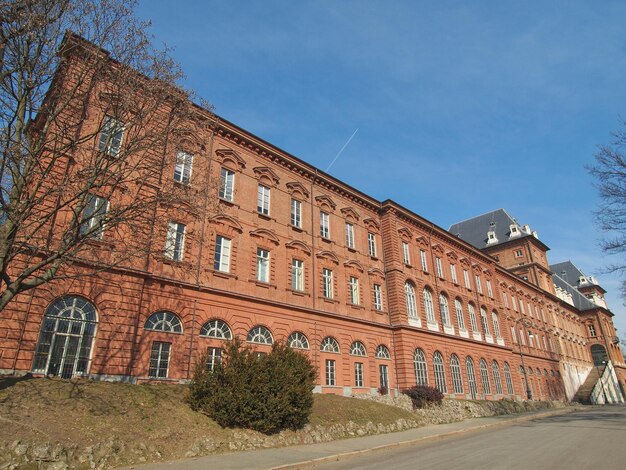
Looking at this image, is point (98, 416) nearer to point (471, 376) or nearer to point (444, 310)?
point (444, 310)

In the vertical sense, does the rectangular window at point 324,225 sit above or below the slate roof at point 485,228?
below

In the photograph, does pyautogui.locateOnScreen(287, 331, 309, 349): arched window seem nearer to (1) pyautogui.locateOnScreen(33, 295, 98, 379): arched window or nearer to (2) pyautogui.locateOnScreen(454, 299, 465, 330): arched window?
(1) pyautogui.locateOnScreen(33, 295, 98, 379): arched window

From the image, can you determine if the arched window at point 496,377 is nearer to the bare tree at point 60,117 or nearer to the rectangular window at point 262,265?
the rectangular window at point 262,265

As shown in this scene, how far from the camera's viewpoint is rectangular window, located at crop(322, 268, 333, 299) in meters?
26.5

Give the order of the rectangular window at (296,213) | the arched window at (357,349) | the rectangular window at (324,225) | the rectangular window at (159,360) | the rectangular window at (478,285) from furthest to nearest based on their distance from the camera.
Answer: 1. the rectangular window at (478,285)
2. the rectangular window at (324,225)
3. the rectangular window at (296,213)
4. the arched window at (357,349)
5. the rectangular window at (159,360)

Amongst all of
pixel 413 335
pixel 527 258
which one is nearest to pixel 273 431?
pixel 413 335

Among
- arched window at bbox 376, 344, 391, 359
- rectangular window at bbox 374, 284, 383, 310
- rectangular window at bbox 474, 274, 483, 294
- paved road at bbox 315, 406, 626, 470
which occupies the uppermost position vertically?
rectangular window at bbox 474, 274, 483, 294

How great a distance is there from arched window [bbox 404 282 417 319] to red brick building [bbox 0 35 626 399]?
0.15 meters

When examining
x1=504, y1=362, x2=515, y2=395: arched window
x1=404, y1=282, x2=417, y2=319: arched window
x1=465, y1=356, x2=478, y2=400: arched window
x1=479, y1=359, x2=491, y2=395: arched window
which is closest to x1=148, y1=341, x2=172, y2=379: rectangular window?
x1=404, y1=282, x2=417, y2=319: arched window

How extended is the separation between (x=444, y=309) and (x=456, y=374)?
5657mm

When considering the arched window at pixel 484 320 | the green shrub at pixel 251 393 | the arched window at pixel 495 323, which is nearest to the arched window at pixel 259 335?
the green shrub at pixel 251 393

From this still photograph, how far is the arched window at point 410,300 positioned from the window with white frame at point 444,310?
432 cm

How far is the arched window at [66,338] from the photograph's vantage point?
14523 millimetres

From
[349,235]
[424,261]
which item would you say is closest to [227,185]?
[349,235]
